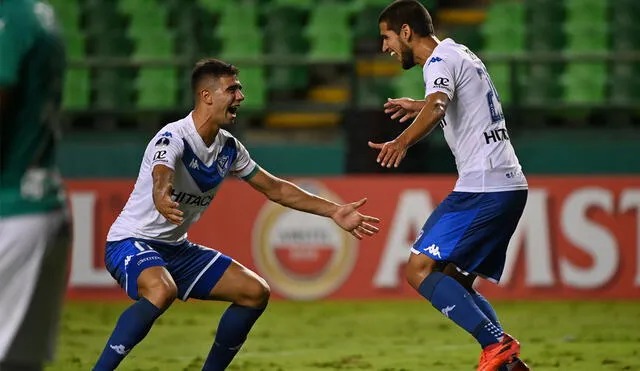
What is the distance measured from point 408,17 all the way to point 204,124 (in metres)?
1.32

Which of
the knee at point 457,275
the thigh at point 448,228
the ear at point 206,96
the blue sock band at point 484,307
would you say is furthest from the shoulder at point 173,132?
the blue sock band at point 484,307

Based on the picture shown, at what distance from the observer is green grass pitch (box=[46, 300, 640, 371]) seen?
819 centimetres

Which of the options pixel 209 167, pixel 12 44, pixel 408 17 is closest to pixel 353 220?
pixel 209 167

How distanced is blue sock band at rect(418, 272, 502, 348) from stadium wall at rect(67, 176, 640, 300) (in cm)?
541

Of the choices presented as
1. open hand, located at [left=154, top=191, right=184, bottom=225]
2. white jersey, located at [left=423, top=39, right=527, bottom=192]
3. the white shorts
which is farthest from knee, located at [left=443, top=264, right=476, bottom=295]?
the white shorts

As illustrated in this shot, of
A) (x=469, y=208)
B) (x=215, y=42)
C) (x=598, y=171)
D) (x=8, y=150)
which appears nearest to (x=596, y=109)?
(x=598, y=171)

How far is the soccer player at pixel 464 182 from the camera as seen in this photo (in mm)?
6555

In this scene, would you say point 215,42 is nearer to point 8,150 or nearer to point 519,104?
point 519,104

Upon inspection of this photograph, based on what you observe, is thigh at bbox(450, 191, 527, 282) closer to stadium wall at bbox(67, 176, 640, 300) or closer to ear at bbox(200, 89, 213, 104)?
ear at bbox(200, 89, 213, 104)

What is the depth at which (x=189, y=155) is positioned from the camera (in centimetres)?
673

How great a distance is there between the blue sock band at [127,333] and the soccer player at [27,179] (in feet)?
7.89

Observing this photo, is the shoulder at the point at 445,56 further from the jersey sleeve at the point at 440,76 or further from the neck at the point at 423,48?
the neck at the point at 423,48

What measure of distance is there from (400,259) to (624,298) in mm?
2277

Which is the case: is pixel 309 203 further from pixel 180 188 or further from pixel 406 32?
pixel 406 32
